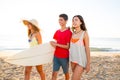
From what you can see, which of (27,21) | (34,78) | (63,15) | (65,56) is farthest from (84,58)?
(34,78)

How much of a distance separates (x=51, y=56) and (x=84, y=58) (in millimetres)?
1099

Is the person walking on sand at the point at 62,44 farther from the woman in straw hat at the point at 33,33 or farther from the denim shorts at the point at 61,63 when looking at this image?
the woman in straw hat at the point at 33,33

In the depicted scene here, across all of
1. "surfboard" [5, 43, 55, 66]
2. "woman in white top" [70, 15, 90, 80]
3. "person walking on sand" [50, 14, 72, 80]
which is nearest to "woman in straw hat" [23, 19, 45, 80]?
"surfboard" [5, 43, 55, 66]

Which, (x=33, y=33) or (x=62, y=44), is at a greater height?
(x=33, y=33)

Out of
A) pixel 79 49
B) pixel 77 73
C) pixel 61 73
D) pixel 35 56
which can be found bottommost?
pixel 61 73

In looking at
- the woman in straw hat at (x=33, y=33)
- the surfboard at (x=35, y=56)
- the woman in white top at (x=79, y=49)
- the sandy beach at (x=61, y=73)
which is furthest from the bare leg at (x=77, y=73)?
the sandy beach at (x=61, y=73)

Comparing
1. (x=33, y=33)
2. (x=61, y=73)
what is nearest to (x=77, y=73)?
(x=33, y=33)

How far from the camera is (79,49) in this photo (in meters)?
4.75

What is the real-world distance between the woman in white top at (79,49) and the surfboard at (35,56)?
890 mm

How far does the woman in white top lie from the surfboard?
0.89 m

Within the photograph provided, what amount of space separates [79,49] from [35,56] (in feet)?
4.31

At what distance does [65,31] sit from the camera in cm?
521

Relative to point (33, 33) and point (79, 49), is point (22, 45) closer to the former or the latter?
point (33, 33)

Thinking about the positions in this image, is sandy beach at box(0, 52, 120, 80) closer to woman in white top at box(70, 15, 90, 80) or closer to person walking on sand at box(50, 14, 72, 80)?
person walking on sand at box(50, 14, 72, 80)
